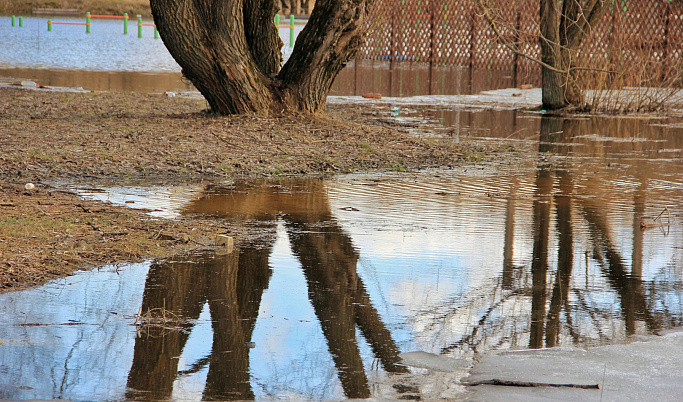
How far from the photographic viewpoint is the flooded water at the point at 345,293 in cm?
370

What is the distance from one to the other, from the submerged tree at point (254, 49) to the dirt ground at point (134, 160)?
36cm

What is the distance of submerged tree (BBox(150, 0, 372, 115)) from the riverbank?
5084cm

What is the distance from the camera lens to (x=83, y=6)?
201ft

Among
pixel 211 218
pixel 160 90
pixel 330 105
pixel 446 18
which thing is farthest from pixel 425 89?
pixel 211 218

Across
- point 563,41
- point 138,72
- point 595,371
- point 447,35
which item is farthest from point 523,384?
point 447,35

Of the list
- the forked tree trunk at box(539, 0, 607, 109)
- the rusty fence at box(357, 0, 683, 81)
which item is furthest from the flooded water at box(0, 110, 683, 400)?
the rusty fence at box(357, 0, 683, 81)

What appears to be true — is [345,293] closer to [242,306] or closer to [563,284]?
[242,306]

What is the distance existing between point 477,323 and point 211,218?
113 inches

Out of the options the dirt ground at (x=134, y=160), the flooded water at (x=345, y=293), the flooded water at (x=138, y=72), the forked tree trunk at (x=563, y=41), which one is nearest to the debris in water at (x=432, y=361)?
the flooded water at (x=345, y=293)

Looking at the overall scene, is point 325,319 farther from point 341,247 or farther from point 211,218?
point 211,218

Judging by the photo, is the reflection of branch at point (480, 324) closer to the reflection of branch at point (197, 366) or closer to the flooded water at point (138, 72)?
the reflection of branch at point (197, 366)

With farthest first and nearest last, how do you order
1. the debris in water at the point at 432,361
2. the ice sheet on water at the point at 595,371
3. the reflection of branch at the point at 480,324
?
the reflection of branch at the point at 480,324 → the debris in water at the point at 432,361 → the ice sheet on water at the point at 595,371

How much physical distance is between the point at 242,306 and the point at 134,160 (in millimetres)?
4620

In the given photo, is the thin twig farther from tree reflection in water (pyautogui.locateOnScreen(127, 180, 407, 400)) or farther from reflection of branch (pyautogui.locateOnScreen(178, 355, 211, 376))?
reflection of branch (pyautogui.locateOnScreen(178, 355, 211, 376))
